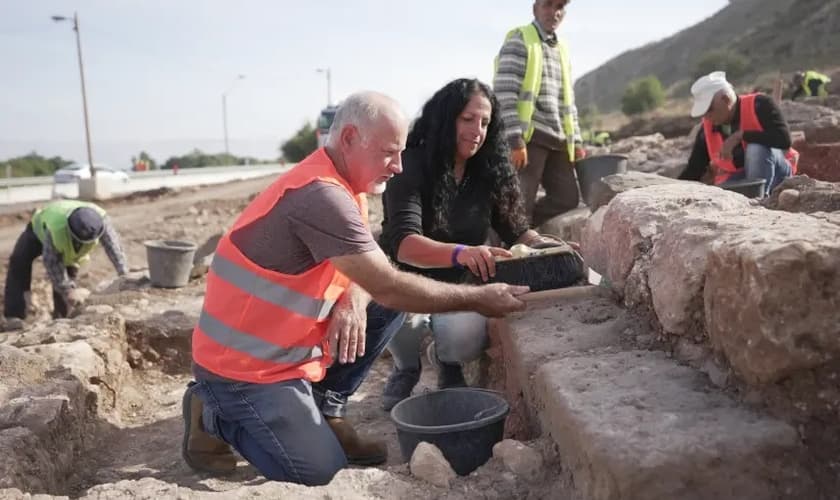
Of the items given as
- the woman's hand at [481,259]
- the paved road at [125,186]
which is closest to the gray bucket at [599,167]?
the woman's hand at [481,259]

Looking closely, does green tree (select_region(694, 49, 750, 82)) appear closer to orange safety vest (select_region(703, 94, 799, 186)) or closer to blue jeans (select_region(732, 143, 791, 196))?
orange safety vest (select_region(703, 94, 799, 186))

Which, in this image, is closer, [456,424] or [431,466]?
[431,466]

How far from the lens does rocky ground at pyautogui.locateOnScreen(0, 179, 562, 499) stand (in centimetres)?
220

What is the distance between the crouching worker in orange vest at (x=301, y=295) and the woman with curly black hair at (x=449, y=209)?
57 centimetres

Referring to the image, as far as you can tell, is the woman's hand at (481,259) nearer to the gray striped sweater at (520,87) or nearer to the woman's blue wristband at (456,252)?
the woman's blue wristband at (456,252)

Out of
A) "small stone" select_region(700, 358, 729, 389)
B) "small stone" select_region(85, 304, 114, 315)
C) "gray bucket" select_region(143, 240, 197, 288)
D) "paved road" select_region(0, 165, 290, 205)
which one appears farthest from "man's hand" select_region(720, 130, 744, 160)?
"paved road" select_region(0, 165, 290, 205)

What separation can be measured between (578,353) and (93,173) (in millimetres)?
20622

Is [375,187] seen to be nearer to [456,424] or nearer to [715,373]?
[456,424]

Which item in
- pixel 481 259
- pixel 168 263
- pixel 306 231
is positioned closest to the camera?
pixel 306 231

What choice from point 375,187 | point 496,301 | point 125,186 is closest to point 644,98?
point 125,186

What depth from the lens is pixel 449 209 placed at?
3.59m

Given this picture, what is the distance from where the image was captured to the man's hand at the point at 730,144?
5201 millimetres

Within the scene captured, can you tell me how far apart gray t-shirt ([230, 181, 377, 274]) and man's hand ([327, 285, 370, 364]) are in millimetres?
218

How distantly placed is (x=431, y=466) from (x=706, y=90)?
404 centimetres
